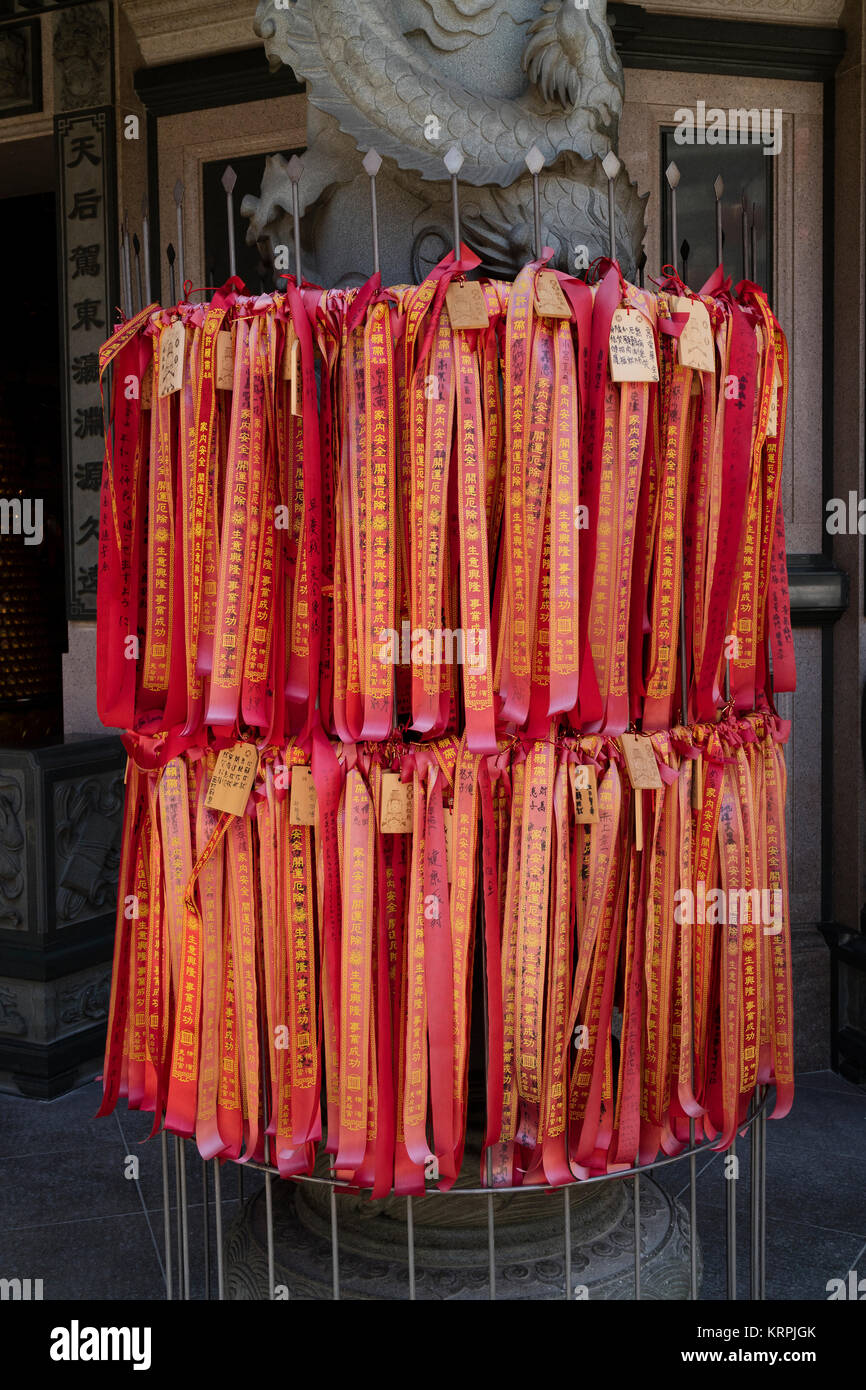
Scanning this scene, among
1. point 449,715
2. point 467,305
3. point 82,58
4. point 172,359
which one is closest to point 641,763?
point 449,715

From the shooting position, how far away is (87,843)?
381 cm

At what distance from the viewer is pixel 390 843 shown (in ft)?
5.97

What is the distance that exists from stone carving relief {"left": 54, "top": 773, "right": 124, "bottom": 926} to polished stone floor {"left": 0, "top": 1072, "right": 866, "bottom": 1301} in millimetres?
609

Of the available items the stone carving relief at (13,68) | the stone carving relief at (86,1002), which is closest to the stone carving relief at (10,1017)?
the stone carving relief at (86,1002)

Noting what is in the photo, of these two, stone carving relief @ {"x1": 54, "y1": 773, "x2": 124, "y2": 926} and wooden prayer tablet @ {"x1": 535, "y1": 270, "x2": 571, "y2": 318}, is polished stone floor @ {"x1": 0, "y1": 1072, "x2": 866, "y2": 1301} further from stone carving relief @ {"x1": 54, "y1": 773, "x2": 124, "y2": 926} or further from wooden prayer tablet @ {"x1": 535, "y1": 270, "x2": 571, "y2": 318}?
wooden prayer tablet @ {"x1": 535, "y1": 270, "x2": 571, "y2": 318}

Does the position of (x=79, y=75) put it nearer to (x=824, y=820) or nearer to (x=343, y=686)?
(x=343, y=686)

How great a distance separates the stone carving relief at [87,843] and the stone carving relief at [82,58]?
2.41 metres

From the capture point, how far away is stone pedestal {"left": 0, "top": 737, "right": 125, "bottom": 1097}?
366 cm

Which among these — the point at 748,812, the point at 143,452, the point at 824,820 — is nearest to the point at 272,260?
the point at 143,452

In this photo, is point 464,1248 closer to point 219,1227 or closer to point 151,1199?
point 219,1227

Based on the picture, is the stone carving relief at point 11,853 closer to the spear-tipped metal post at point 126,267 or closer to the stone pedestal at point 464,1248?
the stone pedestal at point 464,1248

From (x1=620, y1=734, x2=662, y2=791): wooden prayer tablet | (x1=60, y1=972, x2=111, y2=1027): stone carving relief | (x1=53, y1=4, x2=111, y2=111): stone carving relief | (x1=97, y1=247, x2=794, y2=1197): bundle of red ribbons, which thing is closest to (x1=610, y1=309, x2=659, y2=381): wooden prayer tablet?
(x1=97, y1=247, x2=794, y2=1197): bundle of red ribbons

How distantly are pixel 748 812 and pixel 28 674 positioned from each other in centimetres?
669

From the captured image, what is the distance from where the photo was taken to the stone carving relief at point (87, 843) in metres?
3.73
